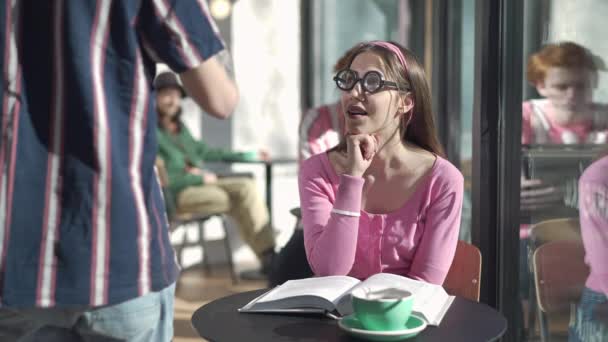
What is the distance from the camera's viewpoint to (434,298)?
4.69 feet

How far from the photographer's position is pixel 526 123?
2.07m

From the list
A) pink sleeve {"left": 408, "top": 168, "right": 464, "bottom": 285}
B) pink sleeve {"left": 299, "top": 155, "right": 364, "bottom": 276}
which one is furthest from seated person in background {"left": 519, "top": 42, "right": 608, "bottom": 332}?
pink sleeve {"left": 299, "top": 155, "right": 364, "bottom": 276}

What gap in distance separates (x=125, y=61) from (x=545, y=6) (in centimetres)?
132

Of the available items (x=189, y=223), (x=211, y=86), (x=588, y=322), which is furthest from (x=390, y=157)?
(x=189, y=223)

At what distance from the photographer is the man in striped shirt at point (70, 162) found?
100cm

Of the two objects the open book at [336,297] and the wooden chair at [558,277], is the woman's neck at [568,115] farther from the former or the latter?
the open book at [336,297]

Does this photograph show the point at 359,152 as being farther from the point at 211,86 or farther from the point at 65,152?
the point at 65,152

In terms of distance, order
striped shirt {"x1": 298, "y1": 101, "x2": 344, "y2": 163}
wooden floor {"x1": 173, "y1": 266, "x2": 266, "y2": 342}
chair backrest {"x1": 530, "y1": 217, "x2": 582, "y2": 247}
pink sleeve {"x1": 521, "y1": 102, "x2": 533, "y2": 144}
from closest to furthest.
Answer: chair backrest {"x1": 530, "y1": 217, "x2": 582, "y2": 247} → pink sleeve {"x1": 521, "y1": 102, "x2": 533, "y2": 144} → striped shirt {"x1": 298, "y1": 101, "x2": 344, "y2": 163} → wooden floor {"x1": 173, "y1": 266, "x2": 266, "y2": 342}

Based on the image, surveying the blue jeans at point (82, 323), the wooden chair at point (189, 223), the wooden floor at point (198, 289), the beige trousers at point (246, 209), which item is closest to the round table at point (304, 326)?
the blue jeans at point (82, 323)

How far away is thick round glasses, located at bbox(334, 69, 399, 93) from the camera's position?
5.97 ft

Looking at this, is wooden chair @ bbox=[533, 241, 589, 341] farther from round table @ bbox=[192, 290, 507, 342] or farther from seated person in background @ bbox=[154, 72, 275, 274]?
seated person in background @ bbox=[154, 72, 275, 274]

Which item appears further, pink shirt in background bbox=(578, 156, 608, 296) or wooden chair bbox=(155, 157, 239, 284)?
wooden chair bbox=(155, 157, 239, 284)

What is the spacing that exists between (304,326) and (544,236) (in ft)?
3.33

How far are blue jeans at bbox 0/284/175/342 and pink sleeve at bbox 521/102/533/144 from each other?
1.34 m
